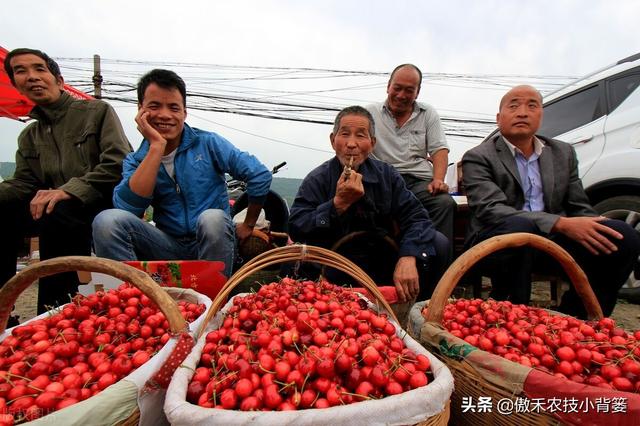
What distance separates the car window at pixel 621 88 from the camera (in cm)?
322

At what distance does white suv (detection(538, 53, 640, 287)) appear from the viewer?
9.94 feet

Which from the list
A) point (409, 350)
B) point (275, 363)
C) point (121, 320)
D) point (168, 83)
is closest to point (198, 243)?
point (121, 320)

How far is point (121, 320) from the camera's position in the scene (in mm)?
1468

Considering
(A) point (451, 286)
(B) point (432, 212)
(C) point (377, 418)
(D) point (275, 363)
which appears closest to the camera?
(C) point (377, 418)

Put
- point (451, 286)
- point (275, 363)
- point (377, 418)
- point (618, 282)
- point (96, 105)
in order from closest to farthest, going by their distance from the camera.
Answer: point (377, 418), point (275, 363), point (451, 286), point (618, 282), point (96, 105)

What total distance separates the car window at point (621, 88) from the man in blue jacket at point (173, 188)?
334 centimetres

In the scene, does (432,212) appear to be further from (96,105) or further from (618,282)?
(96,105)

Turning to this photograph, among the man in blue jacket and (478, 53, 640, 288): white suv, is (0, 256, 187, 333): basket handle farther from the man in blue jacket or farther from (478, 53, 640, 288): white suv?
(478, 53, 640, 288): white suv

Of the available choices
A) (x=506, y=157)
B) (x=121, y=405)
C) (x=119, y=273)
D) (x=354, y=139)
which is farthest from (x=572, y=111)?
(x=121, y=405)

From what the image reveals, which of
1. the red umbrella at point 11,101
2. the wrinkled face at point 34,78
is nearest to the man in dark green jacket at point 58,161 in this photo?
the wrinkled face at point 34,78

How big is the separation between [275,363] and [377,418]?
35 cm

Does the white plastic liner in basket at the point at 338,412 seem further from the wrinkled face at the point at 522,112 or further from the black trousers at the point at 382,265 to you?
the wrinkled face at the point at 522,112

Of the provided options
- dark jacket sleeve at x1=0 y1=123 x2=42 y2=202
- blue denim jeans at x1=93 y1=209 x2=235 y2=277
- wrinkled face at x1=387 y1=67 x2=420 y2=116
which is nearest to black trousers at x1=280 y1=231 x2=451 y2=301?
blue denim jeans at x1=93 y1=209 x2=235 y2=277

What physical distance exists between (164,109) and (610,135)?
3790mm
